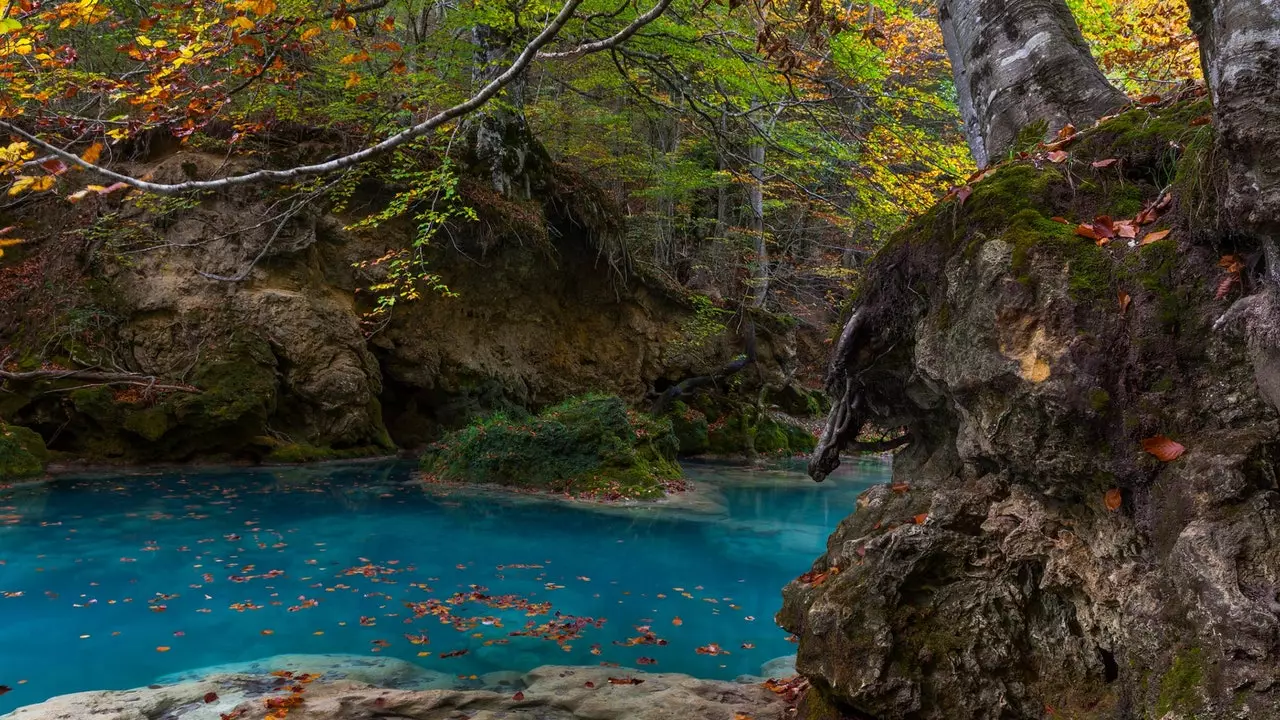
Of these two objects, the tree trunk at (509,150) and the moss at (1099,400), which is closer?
the moss at (1099,400)

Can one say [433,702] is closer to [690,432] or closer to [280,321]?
[280,321]

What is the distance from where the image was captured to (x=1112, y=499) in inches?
119

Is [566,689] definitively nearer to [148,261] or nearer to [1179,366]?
[1179,366]

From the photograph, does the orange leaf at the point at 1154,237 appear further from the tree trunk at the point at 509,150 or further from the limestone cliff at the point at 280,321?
the tree trunk at the point at 509,150

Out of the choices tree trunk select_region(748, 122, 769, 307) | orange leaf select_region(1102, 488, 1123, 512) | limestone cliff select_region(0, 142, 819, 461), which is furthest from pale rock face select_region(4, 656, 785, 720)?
tree trunk select_region(748, 122, 769, 307)

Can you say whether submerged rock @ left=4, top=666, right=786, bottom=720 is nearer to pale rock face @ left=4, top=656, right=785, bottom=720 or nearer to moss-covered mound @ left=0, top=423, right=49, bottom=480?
pale rock face @ left=4, top=656, right=785, bottom=720

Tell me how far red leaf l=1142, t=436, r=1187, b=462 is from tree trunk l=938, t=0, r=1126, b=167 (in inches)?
88.0

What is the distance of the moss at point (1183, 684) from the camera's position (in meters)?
2.38

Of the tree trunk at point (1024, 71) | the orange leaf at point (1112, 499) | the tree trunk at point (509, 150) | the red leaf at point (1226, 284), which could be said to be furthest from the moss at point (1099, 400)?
the tree trunk at point (509, 150)

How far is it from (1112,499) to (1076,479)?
0.19 m

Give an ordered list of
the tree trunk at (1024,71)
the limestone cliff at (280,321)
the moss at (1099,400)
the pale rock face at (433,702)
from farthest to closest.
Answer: the limestone cliff at (280,321) → the tree trunk at (1024,71) → the pale rock face at (433,702) → the moss at (1099,400)

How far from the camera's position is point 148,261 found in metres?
13.4

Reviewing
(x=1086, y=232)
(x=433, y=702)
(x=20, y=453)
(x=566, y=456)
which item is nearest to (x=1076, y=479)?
(x=1086, y=232)

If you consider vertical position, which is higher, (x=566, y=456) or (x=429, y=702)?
(x=566, y=456)
